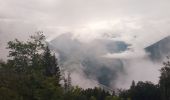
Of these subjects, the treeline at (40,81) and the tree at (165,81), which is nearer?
the treeline at (40,81)

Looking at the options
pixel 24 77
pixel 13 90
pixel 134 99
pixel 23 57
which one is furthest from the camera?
pixel 134 99

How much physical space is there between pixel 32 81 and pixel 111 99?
18.0 m

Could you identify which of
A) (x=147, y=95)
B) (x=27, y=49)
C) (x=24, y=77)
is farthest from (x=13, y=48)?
(x=147, y=95)

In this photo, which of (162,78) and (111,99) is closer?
(111,99)

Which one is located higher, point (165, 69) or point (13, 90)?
point (165, 69)

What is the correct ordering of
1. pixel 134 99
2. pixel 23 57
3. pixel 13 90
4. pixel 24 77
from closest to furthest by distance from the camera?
pixel 13 90
pixel 24 77
pixel 23 57
pixel 134 99

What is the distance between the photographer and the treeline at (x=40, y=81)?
8519 centimetres

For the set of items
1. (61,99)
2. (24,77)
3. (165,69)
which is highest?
(165,69)

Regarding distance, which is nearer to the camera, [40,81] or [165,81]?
[40,81]

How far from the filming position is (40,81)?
91.8 m

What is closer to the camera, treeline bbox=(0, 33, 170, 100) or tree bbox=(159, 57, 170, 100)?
treeline bbox=(0, 33, 170, 100)

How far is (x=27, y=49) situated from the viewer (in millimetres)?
122188

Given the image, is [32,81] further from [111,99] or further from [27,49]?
[27,49]

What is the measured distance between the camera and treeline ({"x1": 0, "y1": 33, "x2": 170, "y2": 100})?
279 feet
